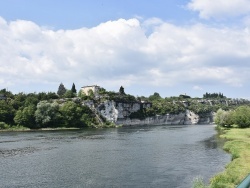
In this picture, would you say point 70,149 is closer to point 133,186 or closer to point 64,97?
point 133,186

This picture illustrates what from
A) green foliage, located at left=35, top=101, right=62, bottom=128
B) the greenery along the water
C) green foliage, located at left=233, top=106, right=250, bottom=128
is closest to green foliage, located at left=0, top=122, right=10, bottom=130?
the greenery along the water

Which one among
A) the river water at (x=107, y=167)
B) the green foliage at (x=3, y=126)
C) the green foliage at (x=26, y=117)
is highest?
the green foliage at (x=26, y=117)

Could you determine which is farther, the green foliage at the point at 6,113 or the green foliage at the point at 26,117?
the green foliage at the point at 6,113

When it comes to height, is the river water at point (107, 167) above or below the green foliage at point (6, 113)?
below

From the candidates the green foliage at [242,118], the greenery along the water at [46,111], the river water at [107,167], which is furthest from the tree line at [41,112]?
the river water at [107,167]

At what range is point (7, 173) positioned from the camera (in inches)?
1620

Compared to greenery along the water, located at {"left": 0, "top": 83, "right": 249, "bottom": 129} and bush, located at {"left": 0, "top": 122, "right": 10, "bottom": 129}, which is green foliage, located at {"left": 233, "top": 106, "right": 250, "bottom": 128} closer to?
greenery along the water, located at {"left": 0, "top": 83, "right": 249, "bottom": 129}

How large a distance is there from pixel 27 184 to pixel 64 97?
16256cm

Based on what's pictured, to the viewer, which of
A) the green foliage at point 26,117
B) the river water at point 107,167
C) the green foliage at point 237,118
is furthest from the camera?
the green foliage at point 26,117

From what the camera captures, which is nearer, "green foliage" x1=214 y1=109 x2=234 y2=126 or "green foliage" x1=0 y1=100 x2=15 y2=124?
"green foliage" x1=214 y1=109 x2=234 y2=126

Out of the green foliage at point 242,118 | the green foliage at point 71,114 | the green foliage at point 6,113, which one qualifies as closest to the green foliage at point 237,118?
the green foliage at point 242,118

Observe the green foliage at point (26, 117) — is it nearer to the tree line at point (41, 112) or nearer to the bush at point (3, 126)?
the tree line at point (41, 112)

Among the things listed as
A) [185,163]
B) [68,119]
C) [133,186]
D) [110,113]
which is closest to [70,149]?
[185,163]

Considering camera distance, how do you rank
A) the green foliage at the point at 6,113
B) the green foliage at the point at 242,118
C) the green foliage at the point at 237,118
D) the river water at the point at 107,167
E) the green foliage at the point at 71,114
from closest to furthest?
the river water at the point at 107,167
the green foliage at the point at 242,118
the green foliage at the point at 237,118
the green foliage at the point at 6,113
the green foliage at the point at 71,114
